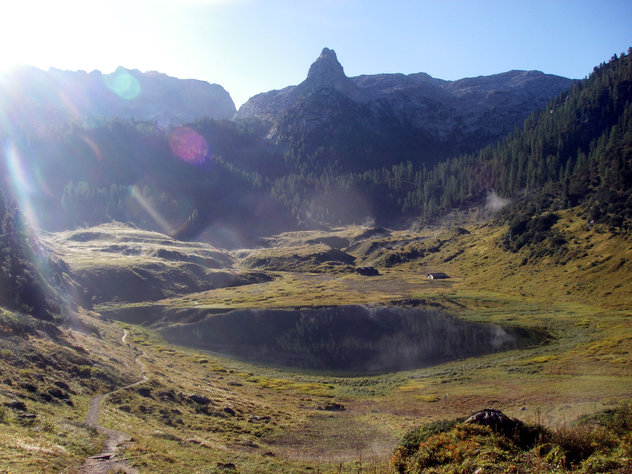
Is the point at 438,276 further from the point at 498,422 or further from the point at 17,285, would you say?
the point at 498,422

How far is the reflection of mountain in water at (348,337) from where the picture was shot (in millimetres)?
73062

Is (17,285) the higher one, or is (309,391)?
(17,285)

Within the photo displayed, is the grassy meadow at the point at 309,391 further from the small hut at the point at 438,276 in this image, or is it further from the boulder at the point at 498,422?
the small hut at the point at 438,276

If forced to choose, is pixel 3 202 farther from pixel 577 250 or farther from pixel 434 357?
pixel 577 250

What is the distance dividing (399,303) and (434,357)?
54567mm

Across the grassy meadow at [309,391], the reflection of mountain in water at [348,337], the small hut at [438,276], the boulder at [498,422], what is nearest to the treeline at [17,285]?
the grassy meadow at [309,391]

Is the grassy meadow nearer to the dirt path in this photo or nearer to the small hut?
the dirt path

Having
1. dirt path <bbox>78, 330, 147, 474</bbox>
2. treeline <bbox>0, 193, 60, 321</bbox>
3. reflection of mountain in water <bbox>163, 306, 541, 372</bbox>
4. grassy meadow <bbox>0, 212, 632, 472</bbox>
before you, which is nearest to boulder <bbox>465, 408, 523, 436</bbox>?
grassy meadow <bbox>0, 212, 632, 472</bbox>

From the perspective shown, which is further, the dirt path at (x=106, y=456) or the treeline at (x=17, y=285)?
the treeline at (x=17, y=285)

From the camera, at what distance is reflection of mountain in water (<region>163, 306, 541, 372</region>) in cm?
7306

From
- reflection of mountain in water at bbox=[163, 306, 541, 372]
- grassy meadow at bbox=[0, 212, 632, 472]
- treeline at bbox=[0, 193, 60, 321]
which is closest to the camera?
grassy meadow at bbox=[0, 212, 632, 472]

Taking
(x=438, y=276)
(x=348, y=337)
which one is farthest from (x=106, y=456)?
(x=438, y=276)

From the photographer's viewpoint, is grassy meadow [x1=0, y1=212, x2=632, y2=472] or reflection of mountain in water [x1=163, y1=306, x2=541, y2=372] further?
reflection of mountain in water [x1=163, y1=306, x2=541, y2=372]

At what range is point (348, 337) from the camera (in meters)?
90.2
